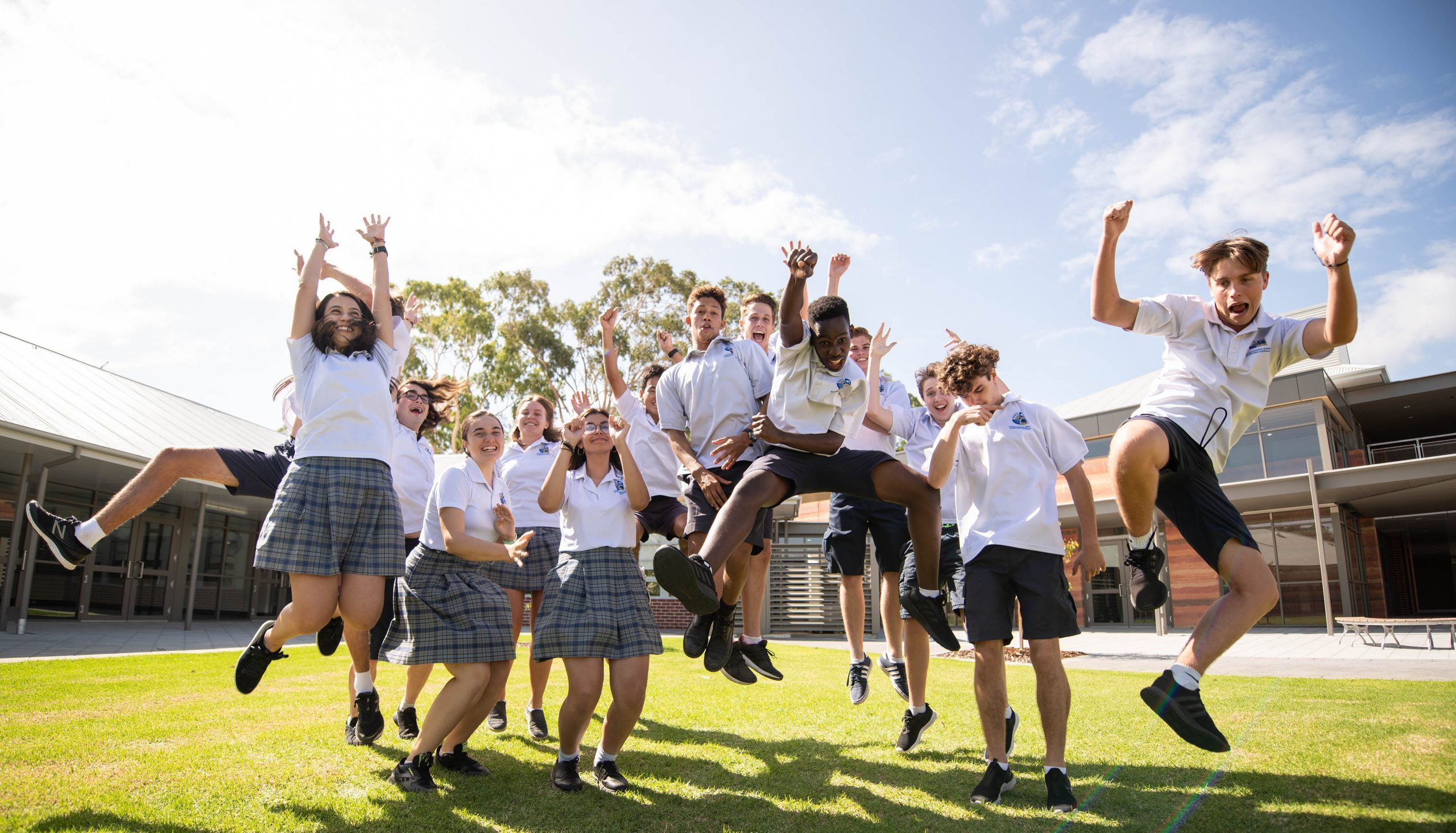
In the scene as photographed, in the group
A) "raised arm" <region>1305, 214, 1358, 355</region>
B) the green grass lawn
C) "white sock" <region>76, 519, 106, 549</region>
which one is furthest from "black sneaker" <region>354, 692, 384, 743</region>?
"raised arm" <region>1305, 214, 1358, 355</region>

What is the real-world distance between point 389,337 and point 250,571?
2130cm

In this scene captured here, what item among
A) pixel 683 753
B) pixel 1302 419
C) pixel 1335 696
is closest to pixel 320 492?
pixel 683 753

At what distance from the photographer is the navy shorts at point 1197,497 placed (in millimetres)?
3783

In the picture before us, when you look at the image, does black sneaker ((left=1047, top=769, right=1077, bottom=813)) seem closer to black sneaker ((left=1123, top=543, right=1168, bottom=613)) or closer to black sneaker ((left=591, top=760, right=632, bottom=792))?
black sneaker ((left=1123, top=543, right=1168, bottom=613))

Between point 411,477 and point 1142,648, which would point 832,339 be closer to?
point 411,477

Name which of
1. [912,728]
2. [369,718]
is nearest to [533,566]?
[369,718]

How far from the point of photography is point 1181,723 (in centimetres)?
346

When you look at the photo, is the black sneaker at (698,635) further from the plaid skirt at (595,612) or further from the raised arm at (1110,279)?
the raised arm at (1110,279)

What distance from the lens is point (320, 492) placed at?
Answer: 159 inches

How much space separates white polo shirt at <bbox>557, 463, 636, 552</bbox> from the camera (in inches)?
183

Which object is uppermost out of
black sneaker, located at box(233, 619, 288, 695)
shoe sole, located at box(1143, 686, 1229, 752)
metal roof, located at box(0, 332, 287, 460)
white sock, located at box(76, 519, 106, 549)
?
metal roof, located at box(0, 332, 287, 460)

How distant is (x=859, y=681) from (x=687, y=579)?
2.71m

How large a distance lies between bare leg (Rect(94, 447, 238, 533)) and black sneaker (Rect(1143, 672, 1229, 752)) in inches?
187

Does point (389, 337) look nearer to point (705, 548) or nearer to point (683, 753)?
point (705, 548)
